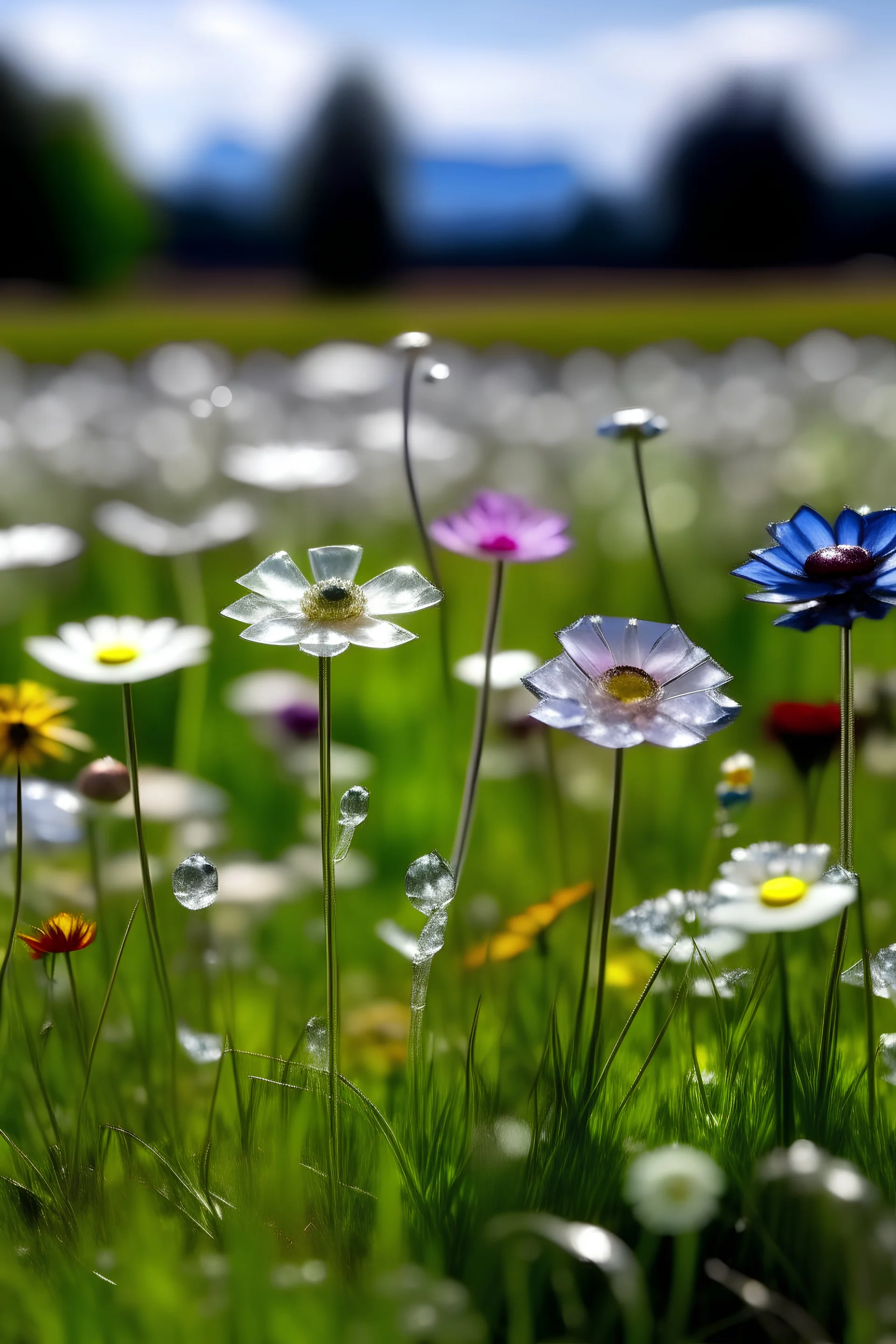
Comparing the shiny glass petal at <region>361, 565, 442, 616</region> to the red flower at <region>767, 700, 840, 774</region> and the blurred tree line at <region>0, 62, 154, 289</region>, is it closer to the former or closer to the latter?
the red flower at <region>767, 700, 840, 774</region>

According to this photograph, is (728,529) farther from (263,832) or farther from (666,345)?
(666,345)

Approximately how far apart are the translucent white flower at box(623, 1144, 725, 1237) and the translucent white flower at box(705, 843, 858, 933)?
0.12 metres

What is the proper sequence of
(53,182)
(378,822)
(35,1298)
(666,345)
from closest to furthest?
1. (35,1298)
2. (378,822)
3. (666,345)
4. (53,182)

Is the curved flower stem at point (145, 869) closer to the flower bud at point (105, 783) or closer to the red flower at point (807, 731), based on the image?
the flower bud at point (105, 783)

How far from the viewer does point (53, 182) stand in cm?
1773

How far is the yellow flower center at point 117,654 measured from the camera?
836 millimetres

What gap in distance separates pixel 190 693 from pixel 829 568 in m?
1.16

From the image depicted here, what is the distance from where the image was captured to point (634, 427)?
0.88m

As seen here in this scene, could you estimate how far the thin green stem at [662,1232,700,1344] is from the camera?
64 cm

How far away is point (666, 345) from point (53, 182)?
50.5ft

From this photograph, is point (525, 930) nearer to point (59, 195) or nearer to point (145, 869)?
point (145, 869)

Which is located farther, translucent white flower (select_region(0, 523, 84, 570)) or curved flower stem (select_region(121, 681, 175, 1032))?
translucent white flower (select_region(0, 523, 84, 570))

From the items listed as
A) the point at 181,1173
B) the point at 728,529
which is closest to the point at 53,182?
the point at 728,529

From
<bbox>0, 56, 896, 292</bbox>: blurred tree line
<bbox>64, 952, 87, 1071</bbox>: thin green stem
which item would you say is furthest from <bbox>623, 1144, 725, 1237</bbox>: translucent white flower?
<bbox>0, 56, 896, 292</bbox>: blurred tree line
